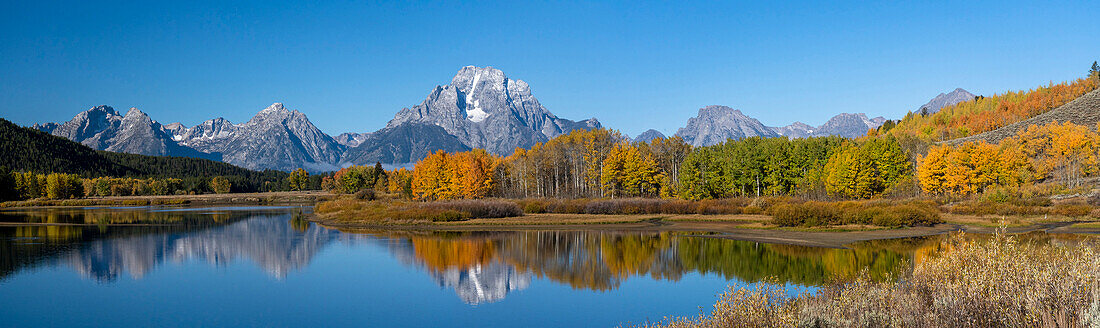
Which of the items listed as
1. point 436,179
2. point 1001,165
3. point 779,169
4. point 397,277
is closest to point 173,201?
point 436,179

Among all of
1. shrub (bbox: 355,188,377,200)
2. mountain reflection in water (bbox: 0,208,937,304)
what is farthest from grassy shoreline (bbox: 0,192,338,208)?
mountain reflection in water (bbox: 0,208,937,304)

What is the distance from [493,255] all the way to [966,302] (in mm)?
26192

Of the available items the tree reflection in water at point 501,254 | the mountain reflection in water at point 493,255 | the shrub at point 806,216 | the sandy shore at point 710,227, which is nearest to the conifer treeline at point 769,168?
the sandy shore at point 710,227

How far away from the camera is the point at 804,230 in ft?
141

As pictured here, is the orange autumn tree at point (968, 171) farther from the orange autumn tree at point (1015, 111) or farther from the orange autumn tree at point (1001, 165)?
the orange autumn tree at point (1015, 111)

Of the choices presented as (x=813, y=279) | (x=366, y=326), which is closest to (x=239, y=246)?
(x=366, y=326)

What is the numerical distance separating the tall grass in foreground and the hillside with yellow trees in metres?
34.0

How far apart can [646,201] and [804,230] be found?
77.5 feet

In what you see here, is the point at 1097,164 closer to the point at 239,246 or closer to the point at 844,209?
the point at 844,209

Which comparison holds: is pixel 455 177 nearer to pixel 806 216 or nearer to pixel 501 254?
pixel 806 216

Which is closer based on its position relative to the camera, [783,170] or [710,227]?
[710,227]

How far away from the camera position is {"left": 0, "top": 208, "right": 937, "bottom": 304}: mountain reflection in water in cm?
2689

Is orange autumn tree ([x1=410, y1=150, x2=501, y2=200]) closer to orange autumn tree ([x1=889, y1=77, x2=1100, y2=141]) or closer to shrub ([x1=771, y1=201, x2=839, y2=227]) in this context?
shrub ([x1=771, y1=201, x2=839, y2=227])

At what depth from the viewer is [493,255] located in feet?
116
